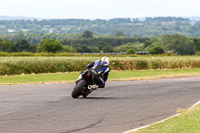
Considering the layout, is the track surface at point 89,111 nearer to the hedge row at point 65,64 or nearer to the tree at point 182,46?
the hedge row at point 65,64

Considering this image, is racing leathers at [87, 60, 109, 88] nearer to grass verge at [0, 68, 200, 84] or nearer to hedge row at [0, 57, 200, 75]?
grass verge at [0, 68, 200, 84]

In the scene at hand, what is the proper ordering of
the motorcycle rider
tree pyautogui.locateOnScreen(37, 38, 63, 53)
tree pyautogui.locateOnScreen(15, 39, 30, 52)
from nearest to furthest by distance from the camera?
1. the motorcycle rider
2. tree pyautogui.locateOnScreen(37, 38, 63, 53)
3. tree pyautogui.locateOnScreen(15, 39, 30, 52)

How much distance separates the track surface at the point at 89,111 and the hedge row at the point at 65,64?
16.6 m

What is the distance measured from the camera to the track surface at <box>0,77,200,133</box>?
10578mm

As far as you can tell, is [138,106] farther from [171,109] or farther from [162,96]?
[162,96]

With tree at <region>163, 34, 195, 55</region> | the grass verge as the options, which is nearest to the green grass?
the grass verge

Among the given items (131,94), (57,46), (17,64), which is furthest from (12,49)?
(131,94)

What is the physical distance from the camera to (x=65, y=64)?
4203 centimetres

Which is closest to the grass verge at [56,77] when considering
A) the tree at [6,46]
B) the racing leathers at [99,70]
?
the racing leathers at [99,70]

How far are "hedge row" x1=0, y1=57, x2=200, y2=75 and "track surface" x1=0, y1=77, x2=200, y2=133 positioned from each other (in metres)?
16.6

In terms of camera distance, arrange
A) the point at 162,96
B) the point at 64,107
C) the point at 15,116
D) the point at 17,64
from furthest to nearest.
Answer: the point at 17,64, the point at 162,96, the point at 64,107, the point at 15,116

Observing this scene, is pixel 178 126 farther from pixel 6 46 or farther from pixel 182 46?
pixel 182 46

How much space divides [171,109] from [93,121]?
3767 mm

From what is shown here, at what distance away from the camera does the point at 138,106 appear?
48.2 feet
